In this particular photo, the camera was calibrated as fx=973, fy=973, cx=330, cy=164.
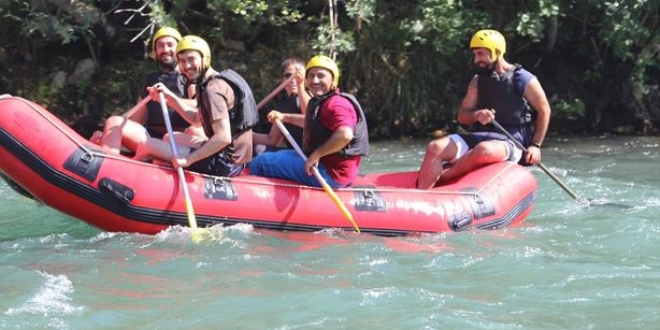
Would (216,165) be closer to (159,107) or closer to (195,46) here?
(195,46)

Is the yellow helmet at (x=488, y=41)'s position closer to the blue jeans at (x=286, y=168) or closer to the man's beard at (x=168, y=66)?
the blue jeans at (x=286, y=168)

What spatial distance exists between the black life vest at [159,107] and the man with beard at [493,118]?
1805mm

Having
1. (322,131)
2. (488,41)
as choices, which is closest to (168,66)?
(322,131)

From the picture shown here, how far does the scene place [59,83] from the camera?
11.4 metres

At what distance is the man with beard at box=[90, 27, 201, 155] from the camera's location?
647 cm

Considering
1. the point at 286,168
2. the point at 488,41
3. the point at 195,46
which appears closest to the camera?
the point at 195,46

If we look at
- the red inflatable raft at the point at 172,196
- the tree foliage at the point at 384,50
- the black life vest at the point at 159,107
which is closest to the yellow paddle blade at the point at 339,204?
the red inflatable raft at the point at 172,196

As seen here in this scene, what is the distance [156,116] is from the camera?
6.97 metres

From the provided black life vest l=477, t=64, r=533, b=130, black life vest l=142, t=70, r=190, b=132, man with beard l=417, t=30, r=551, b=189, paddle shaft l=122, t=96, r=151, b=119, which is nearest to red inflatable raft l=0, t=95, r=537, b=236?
man with beard l=417, t=30, r=551, b=189

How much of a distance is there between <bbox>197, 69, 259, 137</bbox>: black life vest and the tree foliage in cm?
447

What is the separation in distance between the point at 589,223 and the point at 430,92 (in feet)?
17.4

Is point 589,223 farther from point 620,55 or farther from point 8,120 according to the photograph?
point 620,55

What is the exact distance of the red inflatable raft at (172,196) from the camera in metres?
5.89

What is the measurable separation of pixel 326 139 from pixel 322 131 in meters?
0.06
